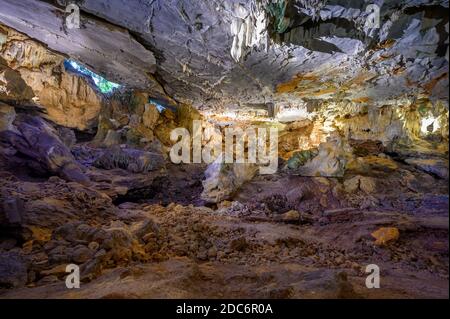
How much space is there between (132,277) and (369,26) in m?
5.79

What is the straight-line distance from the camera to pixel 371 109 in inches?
438

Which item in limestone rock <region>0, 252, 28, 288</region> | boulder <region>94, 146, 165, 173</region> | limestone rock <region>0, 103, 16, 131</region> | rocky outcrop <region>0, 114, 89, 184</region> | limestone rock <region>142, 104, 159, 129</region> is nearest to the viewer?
limestone rock <region>0, 252, 28, 288</region>

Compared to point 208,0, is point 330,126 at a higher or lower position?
lower

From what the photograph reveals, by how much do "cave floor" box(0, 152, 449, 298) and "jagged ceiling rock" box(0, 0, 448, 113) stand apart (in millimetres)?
2150

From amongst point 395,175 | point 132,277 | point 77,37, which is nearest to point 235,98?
point 77,37

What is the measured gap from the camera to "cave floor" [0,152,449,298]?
1.85m

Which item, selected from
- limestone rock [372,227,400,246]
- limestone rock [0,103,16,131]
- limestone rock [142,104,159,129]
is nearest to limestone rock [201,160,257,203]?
limestone rock [372,227,400,246]

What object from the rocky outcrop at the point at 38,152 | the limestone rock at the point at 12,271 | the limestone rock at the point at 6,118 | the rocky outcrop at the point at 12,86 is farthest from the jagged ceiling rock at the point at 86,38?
the limestone rock at the point at 12,271

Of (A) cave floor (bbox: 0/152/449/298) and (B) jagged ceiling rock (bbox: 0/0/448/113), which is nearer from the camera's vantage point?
(A) cave floor (bbox: 0/152/449/298)

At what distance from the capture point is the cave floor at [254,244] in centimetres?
185

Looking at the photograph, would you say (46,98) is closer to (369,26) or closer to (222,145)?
(222,145)

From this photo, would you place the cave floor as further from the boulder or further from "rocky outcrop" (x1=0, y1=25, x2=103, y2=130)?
"rocky outcrop" (x1=0, y1=25, x2=103, y2=130)

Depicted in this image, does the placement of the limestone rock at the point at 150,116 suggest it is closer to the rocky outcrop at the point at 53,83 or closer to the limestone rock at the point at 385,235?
the rocky outcrop at the point at 53,83

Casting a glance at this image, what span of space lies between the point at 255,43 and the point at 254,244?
3979mm
